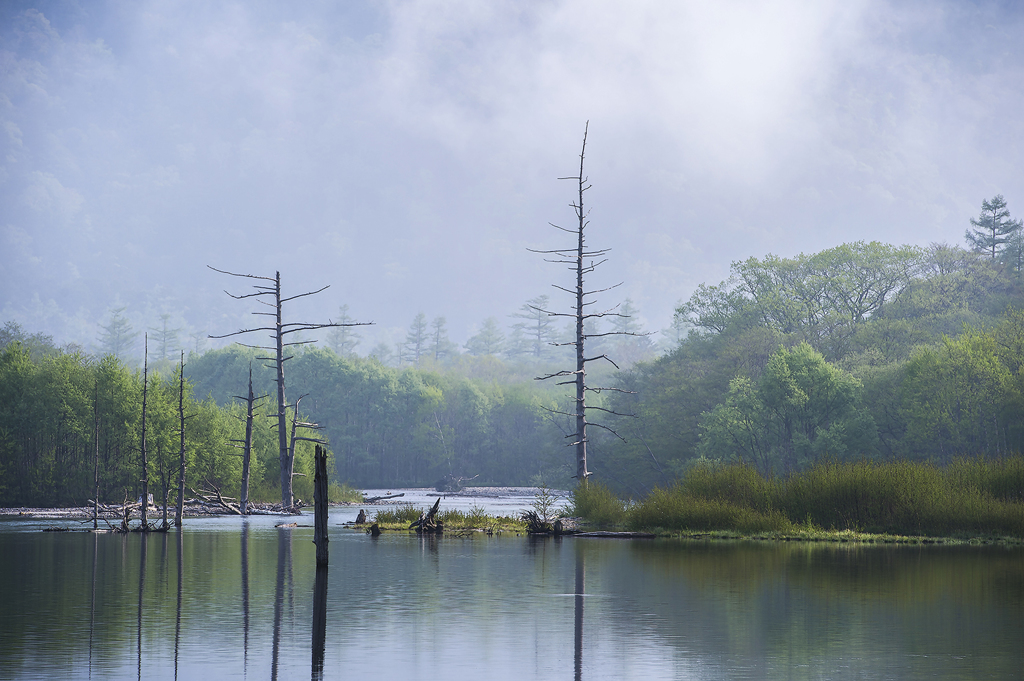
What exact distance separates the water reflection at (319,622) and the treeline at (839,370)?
2560cm

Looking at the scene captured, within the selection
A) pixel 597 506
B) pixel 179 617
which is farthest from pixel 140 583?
pixel 597 506

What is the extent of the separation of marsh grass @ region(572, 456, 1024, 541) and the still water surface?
14.5ft

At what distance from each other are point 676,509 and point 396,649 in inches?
763

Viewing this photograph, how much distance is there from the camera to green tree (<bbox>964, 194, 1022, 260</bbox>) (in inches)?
4227

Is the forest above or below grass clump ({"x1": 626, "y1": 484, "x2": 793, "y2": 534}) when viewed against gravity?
above

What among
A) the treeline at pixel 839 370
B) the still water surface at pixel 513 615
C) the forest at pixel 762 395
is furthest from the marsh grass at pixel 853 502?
→ the treeline at pixel 839 370

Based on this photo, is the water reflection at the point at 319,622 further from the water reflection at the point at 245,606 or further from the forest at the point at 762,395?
the forest at the point at 762,395

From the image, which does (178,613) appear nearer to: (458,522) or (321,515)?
(321,515)

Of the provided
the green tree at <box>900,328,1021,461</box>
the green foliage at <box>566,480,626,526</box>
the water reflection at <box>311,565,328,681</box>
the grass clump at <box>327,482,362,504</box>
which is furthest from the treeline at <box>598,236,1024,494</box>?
the water reflection at <box>311,565,328,681</box>

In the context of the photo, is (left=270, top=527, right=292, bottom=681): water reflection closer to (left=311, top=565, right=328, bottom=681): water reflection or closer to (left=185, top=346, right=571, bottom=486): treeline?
(left=311, top=565, right=328, bottom=681): water reflection

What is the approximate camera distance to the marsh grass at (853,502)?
2755 cm

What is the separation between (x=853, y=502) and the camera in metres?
28.6

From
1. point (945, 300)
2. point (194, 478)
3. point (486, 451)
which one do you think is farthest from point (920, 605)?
point (486, 451)

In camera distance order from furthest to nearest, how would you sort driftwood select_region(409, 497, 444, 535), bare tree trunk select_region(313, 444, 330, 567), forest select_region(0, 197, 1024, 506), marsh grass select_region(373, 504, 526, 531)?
forest select_region(0, 197, 1024, 506), marsh grass select_region(373, 504, 526, 531), driftwood select_region(409, 497, 444, 535), bare tree trunk select_region(313, 444, 330, 567)
